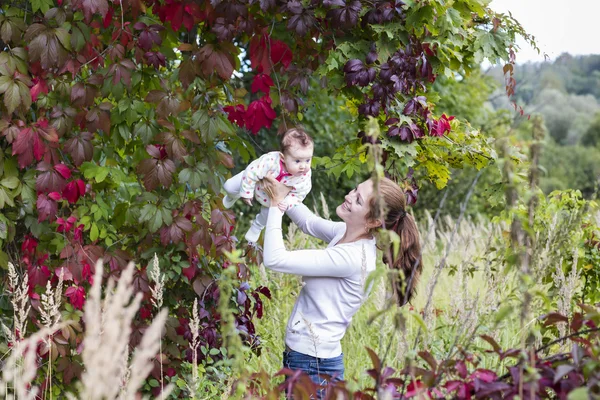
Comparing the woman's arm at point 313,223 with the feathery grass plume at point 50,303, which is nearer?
the feathery grass plume at point 50,303

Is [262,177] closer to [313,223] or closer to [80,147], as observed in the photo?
[313,223]

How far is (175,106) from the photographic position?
274 centimetres

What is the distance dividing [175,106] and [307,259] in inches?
32.7

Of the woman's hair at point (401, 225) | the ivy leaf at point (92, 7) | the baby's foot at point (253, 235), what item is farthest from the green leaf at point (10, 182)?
the woman's hair at point (401, 225)

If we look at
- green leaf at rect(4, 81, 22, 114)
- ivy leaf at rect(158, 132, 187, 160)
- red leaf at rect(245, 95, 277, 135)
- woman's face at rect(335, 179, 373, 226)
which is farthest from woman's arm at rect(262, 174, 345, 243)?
green leaf at rect(4, 81, 22, 114)

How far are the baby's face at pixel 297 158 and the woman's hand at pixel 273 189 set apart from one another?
0.22 ft

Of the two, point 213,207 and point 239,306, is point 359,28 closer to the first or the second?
point 213,207

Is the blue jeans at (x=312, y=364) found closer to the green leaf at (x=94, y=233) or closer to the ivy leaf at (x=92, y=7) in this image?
the green leaf at (x=94, y=233)

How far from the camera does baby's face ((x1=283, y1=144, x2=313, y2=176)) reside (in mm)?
2549

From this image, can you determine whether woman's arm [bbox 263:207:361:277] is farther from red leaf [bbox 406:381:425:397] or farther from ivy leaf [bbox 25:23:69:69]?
ivy leaf [bbox 25:23:69:69]

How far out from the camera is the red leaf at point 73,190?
2805mm

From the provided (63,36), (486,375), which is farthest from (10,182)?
(486,375)

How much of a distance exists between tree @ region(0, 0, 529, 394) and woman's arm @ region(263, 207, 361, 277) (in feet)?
1.42

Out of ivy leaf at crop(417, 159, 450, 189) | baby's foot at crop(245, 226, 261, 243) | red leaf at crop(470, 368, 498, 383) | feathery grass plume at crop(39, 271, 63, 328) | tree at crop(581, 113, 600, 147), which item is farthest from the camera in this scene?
tree at crop(581, 113, 600, 147)
